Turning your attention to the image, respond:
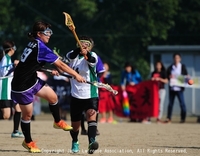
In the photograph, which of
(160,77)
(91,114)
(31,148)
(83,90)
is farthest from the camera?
(160,77)

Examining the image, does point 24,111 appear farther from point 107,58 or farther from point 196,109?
point 107,58

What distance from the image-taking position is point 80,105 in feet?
36.5

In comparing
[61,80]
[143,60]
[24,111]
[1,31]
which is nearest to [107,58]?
[143,60]

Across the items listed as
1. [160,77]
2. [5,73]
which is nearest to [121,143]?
[5,73]

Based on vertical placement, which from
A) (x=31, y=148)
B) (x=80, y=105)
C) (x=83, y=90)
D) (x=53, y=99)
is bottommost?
(x=31, y=148)

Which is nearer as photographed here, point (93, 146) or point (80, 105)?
point (93, 146)

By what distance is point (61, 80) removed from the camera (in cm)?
2353

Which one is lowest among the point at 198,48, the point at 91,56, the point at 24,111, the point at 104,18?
the point at 24,111

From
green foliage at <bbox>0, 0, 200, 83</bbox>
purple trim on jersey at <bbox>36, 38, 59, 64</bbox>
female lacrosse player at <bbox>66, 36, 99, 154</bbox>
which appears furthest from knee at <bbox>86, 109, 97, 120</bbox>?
green foliage at <bbox>0, 0, 200, 83</bbox>

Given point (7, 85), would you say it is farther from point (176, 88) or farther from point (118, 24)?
point (118, 24)

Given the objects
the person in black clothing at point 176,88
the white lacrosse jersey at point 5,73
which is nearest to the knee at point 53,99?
the white lacrosse jersey at point 5,73

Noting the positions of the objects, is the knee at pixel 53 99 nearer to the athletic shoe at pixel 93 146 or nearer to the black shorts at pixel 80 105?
the black shorts at pixel 80 105

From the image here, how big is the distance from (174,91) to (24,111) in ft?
33.2

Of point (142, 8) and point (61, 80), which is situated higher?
point (142, 8)
